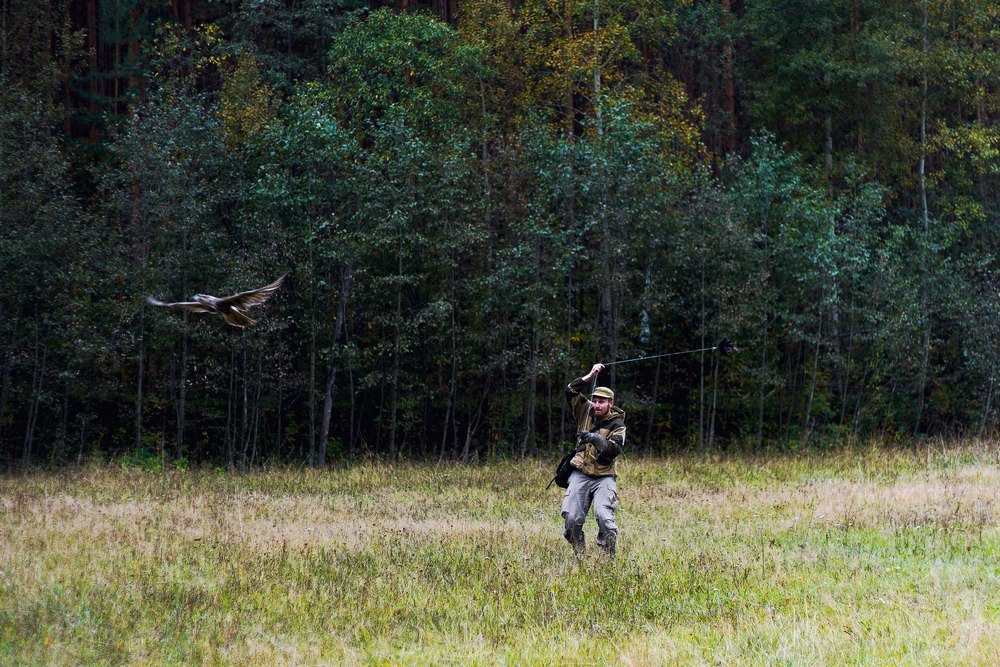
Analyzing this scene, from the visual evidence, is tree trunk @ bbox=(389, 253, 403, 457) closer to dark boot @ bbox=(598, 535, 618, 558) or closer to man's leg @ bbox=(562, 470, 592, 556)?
man's leg @ bbox=(562, 470, 592, 556)

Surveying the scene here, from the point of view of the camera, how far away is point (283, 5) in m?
32.7

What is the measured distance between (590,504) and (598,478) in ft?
1.07

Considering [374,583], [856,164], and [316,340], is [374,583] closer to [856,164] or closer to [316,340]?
[316,340]

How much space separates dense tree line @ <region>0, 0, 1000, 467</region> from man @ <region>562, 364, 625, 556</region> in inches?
537

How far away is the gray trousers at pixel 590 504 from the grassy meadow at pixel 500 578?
0.22 meters

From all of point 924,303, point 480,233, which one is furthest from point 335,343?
point 924,303

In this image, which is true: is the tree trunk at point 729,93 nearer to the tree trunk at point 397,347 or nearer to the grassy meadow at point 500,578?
the tree trunk at point 397,347

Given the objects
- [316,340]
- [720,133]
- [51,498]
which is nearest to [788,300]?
[720,133]

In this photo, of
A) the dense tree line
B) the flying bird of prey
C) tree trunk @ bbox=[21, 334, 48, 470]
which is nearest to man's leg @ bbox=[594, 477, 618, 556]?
the flying bird of prey

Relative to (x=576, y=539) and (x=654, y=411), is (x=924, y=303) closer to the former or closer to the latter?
(x=654, y=411)

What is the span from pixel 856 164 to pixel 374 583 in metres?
25.8

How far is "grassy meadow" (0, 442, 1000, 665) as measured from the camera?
7.98m

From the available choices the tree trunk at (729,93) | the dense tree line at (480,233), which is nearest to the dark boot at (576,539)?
the dense tree line at (480,233)

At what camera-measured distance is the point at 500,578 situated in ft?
33.7
